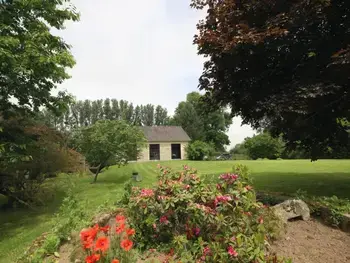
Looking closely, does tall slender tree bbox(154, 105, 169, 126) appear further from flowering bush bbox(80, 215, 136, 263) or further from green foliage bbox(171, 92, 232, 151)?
flowering bush bbox(80, 215, 136, 263)

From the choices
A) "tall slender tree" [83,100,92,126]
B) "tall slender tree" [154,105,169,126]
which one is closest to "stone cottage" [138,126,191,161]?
"tall slender tree" [154,105,169,126]

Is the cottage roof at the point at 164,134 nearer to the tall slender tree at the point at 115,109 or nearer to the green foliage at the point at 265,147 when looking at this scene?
the green foliage at the point at 265,147

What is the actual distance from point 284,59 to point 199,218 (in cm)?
424

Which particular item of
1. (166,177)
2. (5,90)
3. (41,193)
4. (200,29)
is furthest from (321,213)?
(41,193)

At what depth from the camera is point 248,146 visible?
32406 millimetres

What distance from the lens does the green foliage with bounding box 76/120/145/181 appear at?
13.4 m

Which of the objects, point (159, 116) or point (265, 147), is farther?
point (159, 116)

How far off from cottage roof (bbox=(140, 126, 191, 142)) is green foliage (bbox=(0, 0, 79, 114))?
2817cm

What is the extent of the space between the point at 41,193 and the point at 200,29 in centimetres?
759

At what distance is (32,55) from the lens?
613cm

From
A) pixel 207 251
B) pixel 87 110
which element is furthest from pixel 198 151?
pixel 87 110

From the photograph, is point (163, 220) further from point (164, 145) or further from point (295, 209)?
point (164, 145)

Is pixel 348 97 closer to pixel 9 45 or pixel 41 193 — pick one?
pixel 9 45

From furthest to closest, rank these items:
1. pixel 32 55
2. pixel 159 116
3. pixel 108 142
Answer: pixel 159 116 → pixel 108 142 → pixel 32 55
